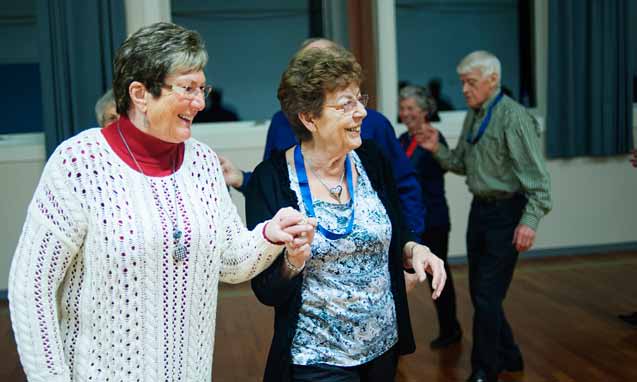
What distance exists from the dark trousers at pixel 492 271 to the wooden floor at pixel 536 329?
25cm

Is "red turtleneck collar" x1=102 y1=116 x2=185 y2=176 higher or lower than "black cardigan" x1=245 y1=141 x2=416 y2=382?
higher

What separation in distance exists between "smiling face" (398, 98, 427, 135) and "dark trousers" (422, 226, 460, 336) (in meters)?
0.59

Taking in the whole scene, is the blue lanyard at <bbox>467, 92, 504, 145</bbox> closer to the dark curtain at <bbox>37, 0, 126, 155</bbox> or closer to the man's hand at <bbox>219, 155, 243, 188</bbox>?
the man's hand at <bbox>219, 155, 243, 188</bbox>

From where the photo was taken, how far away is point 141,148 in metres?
1.88

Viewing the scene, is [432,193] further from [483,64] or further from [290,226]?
[290,226]

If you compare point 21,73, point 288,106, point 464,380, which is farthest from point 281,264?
point 21,73

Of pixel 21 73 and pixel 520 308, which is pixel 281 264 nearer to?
pixel 520 308

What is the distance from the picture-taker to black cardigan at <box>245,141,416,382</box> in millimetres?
2197

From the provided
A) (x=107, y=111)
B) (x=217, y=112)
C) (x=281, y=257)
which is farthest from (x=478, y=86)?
(x=217, y=112)

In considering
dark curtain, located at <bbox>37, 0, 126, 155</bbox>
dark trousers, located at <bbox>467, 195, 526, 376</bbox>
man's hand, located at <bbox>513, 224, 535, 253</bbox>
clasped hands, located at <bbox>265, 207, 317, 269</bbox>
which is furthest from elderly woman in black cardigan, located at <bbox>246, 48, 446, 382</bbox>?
dark curtain, located at <bbox>37, 0, 126, 155</bbox>

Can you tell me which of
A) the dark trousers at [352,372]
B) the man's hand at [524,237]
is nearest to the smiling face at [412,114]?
the man's hand at [524,237]

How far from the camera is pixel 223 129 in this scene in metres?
6.94

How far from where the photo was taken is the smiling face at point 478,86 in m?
4.04

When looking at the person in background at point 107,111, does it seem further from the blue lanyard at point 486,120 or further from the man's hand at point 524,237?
the man's hand at point 524,237
